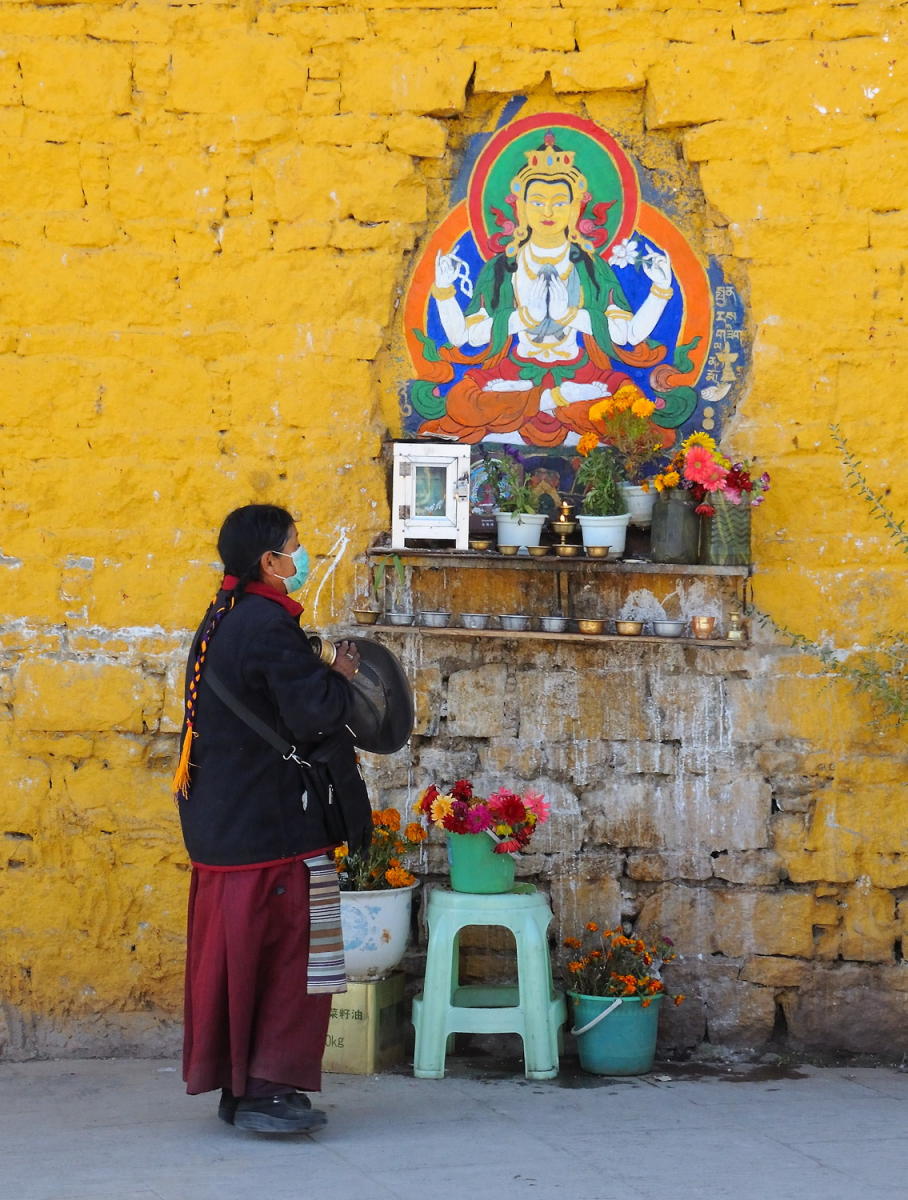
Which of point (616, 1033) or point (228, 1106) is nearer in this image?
point (228, 1106)

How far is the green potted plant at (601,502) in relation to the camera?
4719 millimetres

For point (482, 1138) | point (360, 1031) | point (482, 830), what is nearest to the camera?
point (482, 1138)

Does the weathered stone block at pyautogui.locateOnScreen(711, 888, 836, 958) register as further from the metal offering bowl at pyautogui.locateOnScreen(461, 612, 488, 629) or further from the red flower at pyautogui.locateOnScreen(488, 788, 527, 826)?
the metal offering bowl at pyautogui.locateOnScreen(461, 612, 488, 629)

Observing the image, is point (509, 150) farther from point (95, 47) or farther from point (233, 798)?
point (233, 798)

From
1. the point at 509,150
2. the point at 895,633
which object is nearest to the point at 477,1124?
the point at 895,633

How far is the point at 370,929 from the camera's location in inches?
179

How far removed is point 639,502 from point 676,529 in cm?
18

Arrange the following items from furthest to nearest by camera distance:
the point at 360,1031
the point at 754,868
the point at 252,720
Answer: the point at 754,868 → the point at 360,1031 → the point at 252,720

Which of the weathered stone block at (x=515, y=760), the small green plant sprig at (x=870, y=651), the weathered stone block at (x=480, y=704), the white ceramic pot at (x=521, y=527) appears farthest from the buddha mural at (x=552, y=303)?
the weathered stone block at (x=515, y=760)

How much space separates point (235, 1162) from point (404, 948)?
1024 millimetres

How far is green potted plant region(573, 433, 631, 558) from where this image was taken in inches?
186

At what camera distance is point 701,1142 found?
3971 mm

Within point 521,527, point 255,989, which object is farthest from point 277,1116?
point 521,527

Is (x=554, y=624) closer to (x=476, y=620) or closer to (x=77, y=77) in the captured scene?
(x=476, y=620)
